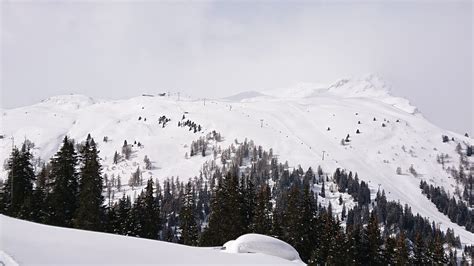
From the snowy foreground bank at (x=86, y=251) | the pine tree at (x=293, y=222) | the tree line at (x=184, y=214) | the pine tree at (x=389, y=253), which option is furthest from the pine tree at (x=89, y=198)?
the pine tree at (x=389, y=253)

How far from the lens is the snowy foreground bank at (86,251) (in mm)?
13648

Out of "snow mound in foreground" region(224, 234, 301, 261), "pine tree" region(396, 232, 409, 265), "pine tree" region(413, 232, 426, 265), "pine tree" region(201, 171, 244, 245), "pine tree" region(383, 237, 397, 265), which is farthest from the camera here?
"pine tree" region(413, 232, 426, 265)

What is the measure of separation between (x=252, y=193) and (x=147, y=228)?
1576cm

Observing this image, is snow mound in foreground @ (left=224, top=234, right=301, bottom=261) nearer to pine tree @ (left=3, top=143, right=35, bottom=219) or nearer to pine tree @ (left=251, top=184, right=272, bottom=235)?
pine tree @ (left=251, top=184, right=272, bottom=235)

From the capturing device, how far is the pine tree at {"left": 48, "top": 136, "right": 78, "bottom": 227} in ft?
148

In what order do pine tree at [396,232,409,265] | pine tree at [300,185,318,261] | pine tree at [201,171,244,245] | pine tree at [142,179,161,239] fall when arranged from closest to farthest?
pine tree at [201,171,244,245] < pine tree at [300,185,318,261] < pine tree at [142,179,161,239] < pine tree at [396,232,409,265]

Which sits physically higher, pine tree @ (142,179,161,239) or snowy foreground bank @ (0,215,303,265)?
snowy foreground bank @ (0,215,303,265)

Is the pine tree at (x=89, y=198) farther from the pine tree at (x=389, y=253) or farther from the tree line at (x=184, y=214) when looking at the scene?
the pine tree at (x=389, y=253)

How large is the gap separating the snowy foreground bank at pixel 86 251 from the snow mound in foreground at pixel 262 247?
2445 millimetres

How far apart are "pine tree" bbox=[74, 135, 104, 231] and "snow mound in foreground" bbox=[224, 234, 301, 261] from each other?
24960 millimetres

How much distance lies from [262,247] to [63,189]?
31.2 m

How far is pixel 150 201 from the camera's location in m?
55.0

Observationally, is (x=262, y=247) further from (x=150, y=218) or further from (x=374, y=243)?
(x=374, y=243)

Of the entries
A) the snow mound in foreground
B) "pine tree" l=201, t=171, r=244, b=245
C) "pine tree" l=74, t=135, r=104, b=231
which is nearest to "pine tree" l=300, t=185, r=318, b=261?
"pine tree" l=201, t=171, r=244, b=245
